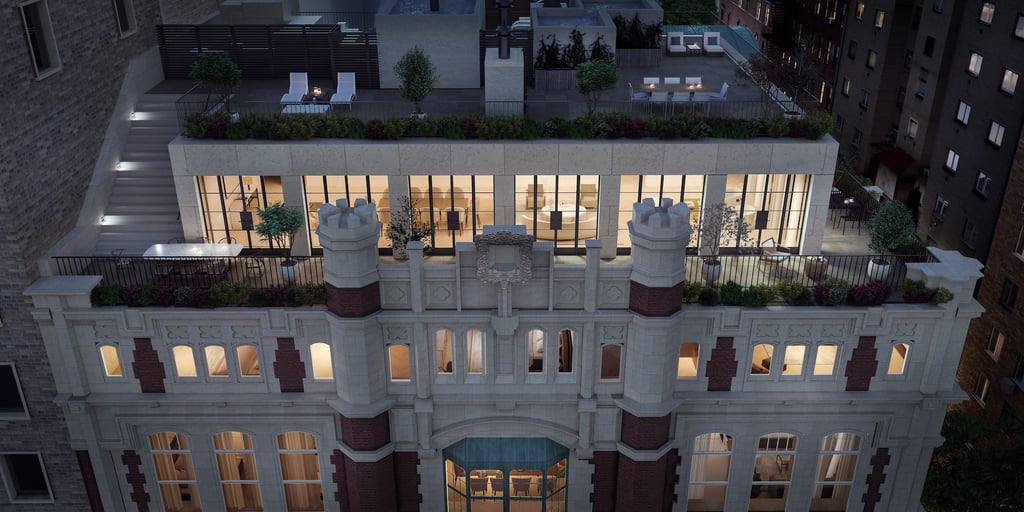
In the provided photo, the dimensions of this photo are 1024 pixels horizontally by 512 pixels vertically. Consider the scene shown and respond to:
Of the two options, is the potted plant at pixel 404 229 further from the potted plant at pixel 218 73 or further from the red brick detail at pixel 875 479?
the red brick detail at pixel 875 479

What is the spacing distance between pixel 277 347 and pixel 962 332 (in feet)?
73.4

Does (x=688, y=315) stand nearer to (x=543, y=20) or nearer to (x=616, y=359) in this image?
(x=616, y=359)

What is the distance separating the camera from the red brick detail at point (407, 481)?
2986cm

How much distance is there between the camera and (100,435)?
29.1m

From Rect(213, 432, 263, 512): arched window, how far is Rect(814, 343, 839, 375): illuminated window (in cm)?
1973

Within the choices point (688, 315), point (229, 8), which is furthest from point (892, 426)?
point (229, 8)

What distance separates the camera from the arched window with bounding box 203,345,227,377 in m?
28.4

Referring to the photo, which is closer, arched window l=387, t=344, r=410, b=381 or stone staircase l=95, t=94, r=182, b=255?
arched window l=387, t=344, r=410, b=381

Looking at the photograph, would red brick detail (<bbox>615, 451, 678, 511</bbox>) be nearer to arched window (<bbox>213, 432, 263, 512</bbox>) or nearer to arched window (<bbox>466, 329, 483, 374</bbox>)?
arched window (<bbox>466, 329, 483, 374</bbox>)

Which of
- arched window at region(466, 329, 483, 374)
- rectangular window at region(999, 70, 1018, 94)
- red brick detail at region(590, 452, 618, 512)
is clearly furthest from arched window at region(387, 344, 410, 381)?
rectangular window at region(999, 70, 1018, 94)

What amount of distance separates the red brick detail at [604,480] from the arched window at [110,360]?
1658 cm

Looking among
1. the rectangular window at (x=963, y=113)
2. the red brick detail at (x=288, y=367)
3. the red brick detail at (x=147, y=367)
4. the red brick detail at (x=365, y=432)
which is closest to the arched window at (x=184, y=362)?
the red brick detail at (x=147, y=367)

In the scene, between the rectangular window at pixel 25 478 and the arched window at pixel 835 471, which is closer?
the arched window at pixel 835 471

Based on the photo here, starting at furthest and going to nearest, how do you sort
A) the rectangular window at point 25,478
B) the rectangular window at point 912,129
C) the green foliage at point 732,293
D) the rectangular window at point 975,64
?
1. the rectangular window at point 912,129
2. the rectangular window at point 975,64
3. the rectangular window at point 25,478
4. the green foliage at point 732,293
